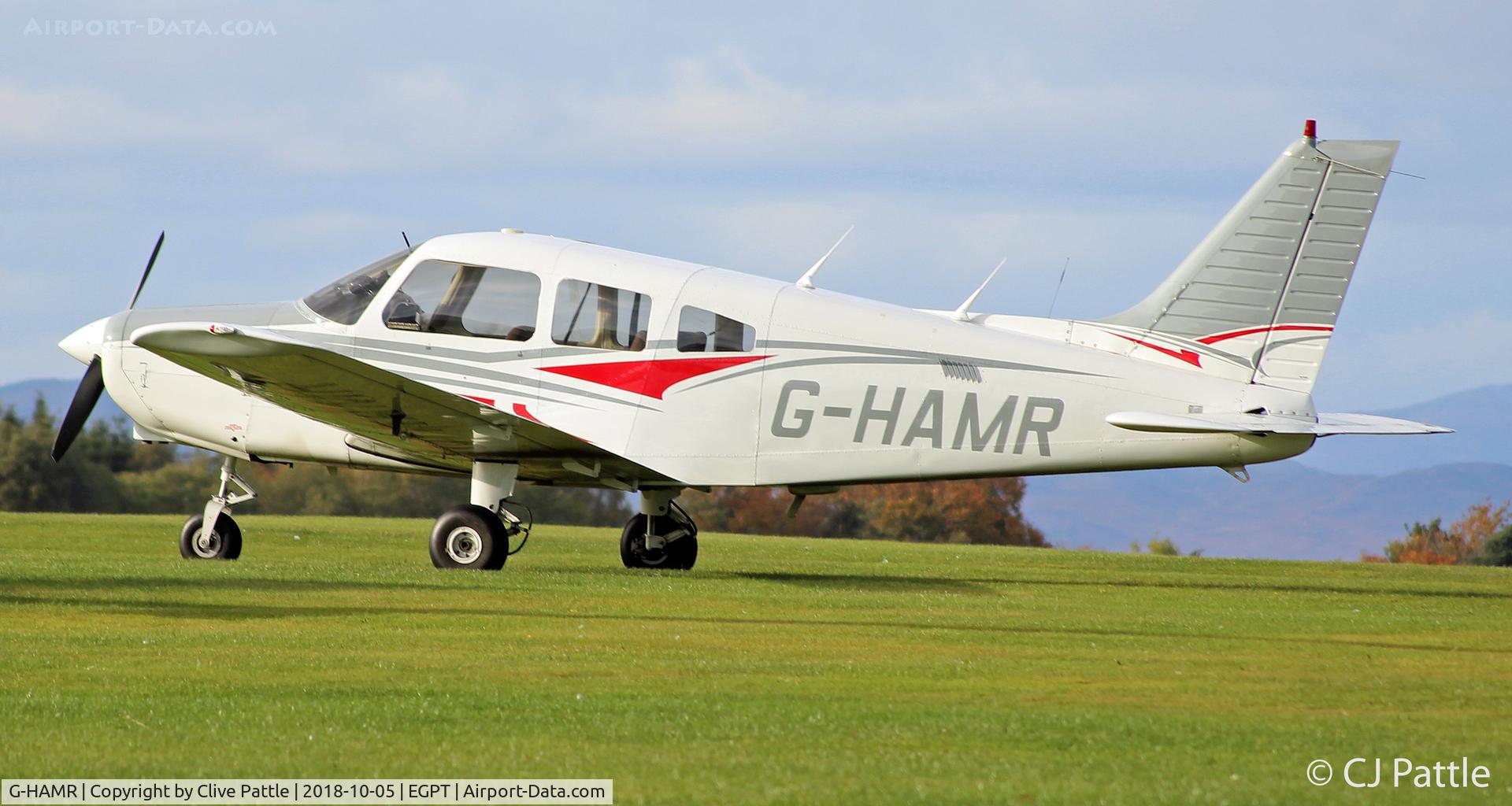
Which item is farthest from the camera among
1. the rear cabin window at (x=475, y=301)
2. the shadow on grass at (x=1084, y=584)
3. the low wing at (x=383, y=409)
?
the shadow on grass at (x=1084, y=584)

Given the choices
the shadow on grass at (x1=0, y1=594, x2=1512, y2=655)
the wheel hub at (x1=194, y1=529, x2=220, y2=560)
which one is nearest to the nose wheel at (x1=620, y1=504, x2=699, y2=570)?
the wheel hub at (x1=194, y1=529, x2=220, y2=560)

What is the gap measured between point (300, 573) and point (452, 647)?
462 centimetres

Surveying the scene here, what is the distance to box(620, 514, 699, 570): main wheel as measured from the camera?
1522cm

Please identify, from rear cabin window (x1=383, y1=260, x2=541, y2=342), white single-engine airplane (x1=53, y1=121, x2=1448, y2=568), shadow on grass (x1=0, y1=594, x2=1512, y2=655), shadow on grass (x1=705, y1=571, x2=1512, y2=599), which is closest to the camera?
shadow on grass (x1=0, y1=594, x2=1512, y2=655)

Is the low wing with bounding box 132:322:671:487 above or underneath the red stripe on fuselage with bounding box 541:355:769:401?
underneath

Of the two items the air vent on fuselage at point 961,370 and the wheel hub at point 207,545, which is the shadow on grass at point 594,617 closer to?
the air vent on fuselage at point 961,370

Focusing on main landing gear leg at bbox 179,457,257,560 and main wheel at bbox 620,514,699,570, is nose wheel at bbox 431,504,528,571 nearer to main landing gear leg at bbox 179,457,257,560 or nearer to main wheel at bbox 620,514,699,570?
main wheel at bbox 620,514,699,570

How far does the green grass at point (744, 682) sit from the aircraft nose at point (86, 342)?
2.04m

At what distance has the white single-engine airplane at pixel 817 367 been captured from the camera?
1316 cm

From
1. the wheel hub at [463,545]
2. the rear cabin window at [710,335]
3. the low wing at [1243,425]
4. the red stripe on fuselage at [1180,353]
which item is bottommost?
the wheel hub at [463,545]

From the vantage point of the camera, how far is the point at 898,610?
11453 mm

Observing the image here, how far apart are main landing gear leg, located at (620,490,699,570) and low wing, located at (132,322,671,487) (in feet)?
2.80

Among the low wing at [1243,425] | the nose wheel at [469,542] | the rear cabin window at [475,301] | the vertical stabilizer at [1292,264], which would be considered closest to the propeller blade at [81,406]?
the rear cabin window at [475,301]

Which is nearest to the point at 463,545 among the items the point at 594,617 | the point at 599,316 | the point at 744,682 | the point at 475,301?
the point at 475,301
